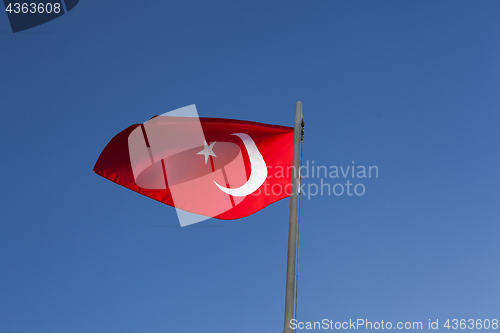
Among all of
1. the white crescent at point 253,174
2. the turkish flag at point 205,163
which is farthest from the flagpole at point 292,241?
the white crescent at point 253,174

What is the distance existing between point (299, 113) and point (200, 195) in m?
4.06

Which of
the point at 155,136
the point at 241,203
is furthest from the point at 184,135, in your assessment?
the point at 241,203

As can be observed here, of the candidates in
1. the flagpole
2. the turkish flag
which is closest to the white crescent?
the turkish flag

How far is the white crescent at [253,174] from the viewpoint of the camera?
47.7 feet

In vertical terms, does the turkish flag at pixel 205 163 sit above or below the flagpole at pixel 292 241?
above

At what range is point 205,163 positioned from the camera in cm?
1605

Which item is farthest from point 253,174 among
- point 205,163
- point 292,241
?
point 292,241

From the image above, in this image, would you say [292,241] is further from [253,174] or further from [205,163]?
[205,163]

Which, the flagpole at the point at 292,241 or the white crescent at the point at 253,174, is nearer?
the flagpole at the point at 292,241

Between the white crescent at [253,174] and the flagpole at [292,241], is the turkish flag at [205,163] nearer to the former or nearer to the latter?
the white crescent at [253,174]

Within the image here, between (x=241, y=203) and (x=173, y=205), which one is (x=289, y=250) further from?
(x=173, y=205)

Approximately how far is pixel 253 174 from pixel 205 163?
1805 mm

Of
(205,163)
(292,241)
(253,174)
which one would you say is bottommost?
(292,241)

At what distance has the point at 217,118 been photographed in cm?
1678
